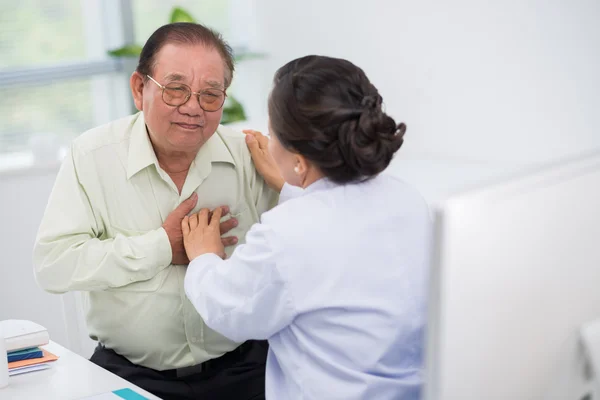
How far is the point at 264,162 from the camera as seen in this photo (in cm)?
215

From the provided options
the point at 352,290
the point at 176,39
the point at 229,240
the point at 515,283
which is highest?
the point at 176,39

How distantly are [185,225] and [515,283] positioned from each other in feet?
3.71

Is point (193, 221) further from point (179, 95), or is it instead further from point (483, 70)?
point (483, 70)

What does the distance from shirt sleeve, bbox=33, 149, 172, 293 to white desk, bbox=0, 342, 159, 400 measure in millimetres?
216

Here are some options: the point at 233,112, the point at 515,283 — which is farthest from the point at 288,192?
the point at 233,112

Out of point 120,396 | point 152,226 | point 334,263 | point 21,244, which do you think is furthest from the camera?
point 21,244

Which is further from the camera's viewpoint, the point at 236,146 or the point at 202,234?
the point at 236,146

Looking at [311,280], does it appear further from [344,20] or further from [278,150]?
[344,20]

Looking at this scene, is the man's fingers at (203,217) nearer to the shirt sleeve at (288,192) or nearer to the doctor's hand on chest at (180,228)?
the doctor's hand on chest at (180,228)

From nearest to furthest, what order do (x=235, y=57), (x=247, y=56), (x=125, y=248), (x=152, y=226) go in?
(x=125, y=248), (x=152, y=226), (x=235, y=57), (x=247, y=56)

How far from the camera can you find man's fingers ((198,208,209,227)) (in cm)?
193

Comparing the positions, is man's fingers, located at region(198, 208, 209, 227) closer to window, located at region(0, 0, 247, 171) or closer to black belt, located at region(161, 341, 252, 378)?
black belt, located at region(161, 341, 252, 378)

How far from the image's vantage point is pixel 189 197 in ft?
6.73

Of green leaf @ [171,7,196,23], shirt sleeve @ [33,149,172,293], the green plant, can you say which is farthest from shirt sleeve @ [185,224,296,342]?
green leaf @ [171,7,196,23]
